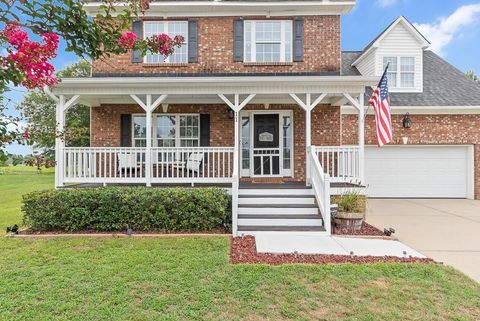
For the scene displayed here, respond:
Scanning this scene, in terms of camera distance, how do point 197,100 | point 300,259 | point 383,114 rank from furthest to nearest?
1. point 197,100
2. point 383,114
3. point 300,259

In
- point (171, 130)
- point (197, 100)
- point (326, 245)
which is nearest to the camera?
point (326, 245)

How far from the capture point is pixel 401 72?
13.5 metres

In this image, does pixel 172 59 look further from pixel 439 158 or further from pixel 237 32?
pixel 439 158

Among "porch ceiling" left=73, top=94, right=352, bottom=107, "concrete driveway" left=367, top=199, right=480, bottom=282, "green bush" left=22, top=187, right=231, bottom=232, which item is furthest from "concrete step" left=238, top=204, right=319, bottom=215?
"porch ceiling" left=73, top=94, right=352, bottom=107

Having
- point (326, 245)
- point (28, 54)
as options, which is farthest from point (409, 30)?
point (28, 54)

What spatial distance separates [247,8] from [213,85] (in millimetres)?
4037

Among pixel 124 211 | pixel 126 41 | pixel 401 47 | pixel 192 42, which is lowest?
pixel 124 211

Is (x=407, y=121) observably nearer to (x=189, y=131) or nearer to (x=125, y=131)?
(x=189, y=131)

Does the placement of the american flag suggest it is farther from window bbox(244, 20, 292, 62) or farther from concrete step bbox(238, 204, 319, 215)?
window bbox(244, 20, 292, 62)

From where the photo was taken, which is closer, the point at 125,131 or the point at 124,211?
the point at 124,211

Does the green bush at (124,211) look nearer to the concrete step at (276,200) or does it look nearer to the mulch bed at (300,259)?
the concrete step at (276,200)

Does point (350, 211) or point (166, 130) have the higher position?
point (166, 130)

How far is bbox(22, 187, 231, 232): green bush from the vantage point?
712 cm

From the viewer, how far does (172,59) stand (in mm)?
11062
